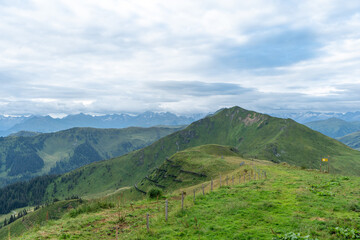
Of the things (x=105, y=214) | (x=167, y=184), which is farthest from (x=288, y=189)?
(x=167, y=184)

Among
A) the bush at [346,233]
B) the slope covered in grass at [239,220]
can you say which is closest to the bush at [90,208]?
the slope covered in grass at [239,220]

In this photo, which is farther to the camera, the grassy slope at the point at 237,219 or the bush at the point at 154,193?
the bush at the point at 154,193

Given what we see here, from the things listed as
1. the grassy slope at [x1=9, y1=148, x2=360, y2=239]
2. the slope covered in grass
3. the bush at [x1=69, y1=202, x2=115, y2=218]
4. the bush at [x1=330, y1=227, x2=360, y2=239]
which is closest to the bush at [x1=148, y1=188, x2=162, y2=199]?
the grassy slope at [x1=9, y1=148, x2=360, y2=239]

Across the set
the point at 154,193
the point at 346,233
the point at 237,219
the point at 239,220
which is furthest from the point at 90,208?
the point at 346,233

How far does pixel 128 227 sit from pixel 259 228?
42.1 feet

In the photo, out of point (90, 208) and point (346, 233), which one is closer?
point (346, 233)

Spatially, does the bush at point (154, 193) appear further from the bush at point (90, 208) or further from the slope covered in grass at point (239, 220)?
the bush at point (90, 208)

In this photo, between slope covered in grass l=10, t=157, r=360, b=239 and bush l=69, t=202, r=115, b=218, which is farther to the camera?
bush l=69, t=202, r=115, b=218

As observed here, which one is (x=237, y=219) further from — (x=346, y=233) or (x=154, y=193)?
(x=154, y=193)

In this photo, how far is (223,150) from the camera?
164250 millimetres

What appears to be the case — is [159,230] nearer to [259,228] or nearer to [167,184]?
[259,228]

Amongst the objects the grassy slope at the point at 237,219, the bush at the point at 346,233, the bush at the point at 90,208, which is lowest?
the bush at the point at 90,208

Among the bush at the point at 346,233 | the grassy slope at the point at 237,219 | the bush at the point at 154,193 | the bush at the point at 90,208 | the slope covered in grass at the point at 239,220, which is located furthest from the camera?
the bush at the point at 154,193

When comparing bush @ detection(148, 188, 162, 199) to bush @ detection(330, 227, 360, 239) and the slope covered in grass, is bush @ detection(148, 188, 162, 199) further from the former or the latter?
bush @ detection(330, 227, 360, 239)
